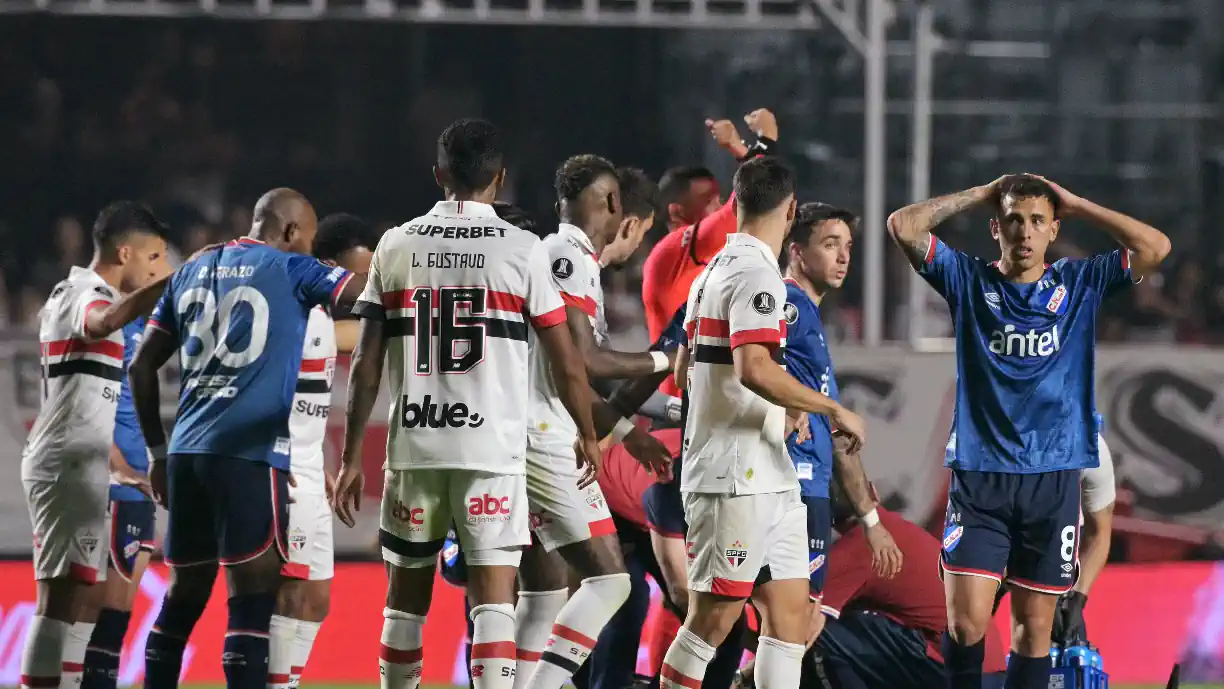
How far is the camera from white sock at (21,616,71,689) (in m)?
6.62

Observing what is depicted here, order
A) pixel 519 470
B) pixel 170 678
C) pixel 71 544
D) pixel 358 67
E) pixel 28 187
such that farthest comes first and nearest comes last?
pixel 358 67 → pixel 28 187 → pixel 71 544 → pixel 170 678 → pixel 519 470

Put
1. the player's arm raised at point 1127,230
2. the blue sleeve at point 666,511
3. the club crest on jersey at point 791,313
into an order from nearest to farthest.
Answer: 1. the player's arm raised at point 1127,230
2. the club crest on jersey at point 791,313
3. the blue sleeve at point 666,511

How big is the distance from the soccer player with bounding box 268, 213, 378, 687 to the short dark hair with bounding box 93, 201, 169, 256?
860 millimetres

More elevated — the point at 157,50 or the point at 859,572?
the point at 157,50

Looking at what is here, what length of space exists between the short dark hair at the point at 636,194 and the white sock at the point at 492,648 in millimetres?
2118

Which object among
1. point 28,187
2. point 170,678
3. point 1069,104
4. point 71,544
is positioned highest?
point 1069,104

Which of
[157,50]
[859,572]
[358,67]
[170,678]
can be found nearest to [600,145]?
[358,67]

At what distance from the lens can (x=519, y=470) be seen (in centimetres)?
533

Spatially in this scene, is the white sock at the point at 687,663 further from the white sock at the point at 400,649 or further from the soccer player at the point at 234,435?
the soccer player at the point at 234,435

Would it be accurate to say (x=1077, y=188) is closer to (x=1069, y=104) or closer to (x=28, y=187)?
(x=1069, y=104)

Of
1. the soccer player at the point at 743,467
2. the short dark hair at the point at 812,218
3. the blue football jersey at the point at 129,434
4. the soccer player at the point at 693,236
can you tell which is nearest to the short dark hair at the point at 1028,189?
the short dark hair at the point at 812,218

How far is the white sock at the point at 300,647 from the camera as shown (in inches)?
263

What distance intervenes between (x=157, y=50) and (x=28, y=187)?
1.84m

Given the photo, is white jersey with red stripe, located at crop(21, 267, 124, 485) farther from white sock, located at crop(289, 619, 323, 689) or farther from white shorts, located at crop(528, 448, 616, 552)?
white shorts, located at crop(528, 448, 616, 552)
